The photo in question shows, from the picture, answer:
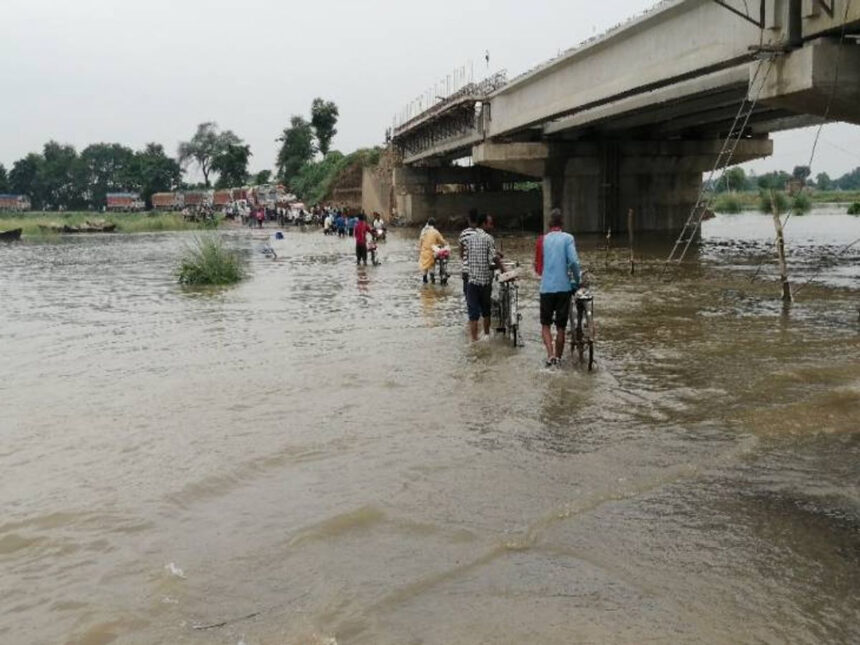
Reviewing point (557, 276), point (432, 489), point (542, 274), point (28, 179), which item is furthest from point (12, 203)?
point (432, 489)

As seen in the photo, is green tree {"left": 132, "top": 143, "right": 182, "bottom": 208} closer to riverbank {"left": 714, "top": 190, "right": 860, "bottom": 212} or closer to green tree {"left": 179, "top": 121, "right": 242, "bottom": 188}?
green tree {"left": 179, "top": 121, "right": 242, "bottom": 188}

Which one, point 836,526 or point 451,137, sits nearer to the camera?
point 836,526

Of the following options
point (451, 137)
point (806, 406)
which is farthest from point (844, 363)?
point (451, 137)

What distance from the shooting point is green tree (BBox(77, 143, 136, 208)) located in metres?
138

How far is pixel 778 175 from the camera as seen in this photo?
5335 inches

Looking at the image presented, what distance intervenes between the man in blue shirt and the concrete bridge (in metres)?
8.87

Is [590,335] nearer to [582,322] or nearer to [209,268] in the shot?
[582,322]

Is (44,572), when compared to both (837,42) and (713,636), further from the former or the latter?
(837,42)

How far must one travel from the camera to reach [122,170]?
446 ft

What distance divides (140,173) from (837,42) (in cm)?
11980

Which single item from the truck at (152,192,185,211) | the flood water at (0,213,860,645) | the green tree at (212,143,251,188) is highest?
the green tree at (212,143,251,188)

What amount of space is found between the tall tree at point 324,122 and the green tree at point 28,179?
64.8 meters

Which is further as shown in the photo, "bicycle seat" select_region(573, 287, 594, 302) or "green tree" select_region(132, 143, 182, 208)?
"green tree" select_region(132, 143, 182, 208)

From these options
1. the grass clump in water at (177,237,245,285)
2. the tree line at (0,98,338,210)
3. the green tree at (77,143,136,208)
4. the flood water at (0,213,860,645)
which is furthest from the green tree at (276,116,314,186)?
the flood water at (0,213,860,645)
